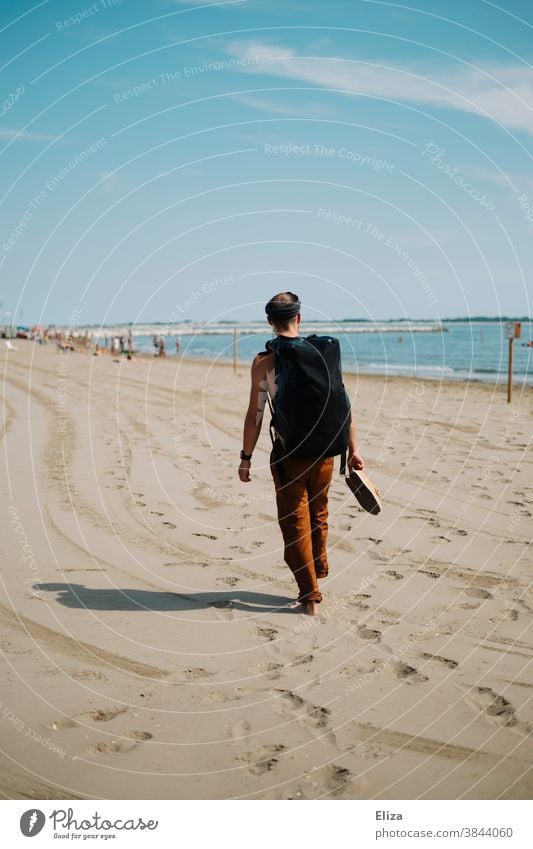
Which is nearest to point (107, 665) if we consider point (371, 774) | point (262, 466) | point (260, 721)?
point (260, 721)

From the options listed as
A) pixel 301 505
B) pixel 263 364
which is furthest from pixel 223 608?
pixel 263 364

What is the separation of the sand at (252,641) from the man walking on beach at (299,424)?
0.51 metres

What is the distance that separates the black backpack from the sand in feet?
3.93

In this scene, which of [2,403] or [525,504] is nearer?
[525,504]

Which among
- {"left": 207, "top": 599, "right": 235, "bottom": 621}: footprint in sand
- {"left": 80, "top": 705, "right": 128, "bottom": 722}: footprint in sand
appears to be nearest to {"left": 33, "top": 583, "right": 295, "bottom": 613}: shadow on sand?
{"left": 207, "top": 599, "right": 235, "bottom": 621}: footprint in sand

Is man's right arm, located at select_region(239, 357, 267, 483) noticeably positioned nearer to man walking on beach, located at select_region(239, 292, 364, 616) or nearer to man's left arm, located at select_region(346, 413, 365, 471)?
man walking on beach, located at select_region(239, 292, 364, 616)

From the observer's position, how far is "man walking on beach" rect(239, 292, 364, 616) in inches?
190

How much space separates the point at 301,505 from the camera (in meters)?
5.03

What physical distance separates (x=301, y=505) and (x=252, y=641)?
0.94m

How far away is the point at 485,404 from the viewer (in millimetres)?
19016

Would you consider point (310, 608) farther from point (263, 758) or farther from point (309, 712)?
point (263, 758)

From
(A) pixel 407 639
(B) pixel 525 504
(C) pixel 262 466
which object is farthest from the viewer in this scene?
(C) pixel 262 466
